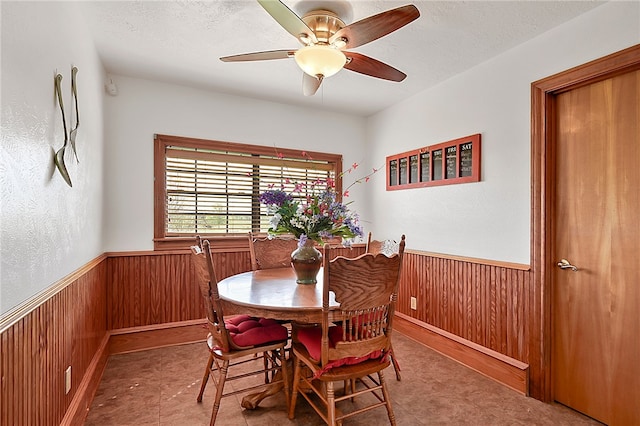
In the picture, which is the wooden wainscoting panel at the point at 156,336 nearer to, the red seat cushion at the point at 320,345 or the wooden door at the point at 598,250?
the red seat cushion at the point at 320,345

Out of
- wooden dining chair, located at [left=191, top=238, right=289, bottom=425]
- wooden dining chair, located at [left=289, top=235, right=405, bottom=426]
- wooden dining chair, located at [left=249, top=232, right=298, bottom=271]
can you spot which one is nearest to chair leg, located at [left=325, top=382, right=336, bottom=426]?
wooden dining chair, located at [left=289, top=235, right=405, bottom=426]

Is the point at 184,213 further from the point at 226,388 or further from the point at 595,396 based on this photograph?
Answer: the point at 595,396

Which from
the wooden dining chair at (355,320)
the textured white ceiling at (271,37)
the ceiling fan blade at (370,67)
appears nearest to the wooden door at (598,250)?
the textured white ceiling at (271,37)

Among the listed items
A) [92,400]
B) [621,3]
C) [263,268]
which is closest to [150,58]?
[263,268]

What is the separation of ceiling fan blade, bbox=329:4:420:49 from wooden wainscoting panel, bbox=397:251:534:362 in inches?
75.2

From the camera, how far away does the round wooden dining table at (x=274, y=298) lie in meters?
1.78

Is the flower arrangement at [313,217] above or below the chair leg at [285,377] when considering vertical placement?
above

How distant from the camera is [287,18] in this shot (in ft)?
5.63

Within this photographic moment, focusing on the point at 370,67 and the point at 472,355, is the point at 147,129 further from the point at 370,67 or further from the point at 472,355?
the point at 472,355

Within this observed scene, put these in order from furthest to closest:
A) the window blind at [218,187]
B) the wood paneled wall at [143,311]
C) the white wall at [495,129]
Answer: the window blind at [218,187] < the white wall at [495,129] < the wood paneled wall at [143,311]

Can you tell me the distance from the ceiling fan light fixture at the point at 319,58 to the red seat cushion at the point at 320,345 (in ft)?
4.92

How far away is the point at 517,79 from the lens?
8.47ft

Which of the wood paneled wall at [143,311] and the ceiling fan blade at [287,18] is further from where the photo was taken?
the ceiling fan blade at [287,18]

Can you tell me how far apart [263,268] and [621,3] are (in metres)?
3.06
